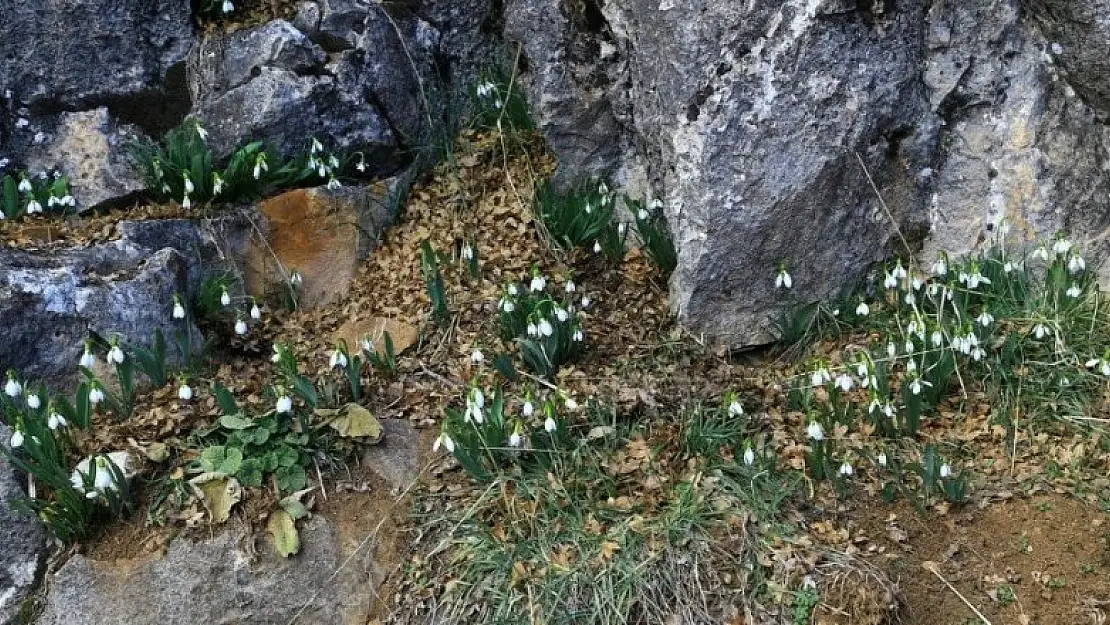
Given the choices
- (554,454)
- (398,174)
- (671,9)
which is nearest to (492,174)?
(398,174)

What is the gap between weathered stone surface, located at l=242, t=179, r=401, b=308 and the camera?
4.54 metres

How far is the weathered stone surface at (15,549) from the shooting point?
3.31m

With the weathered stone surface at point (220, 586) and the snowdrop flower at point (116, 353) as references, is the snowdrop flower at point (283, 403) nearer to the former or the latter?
the weathered stone surface at point (220, 586)

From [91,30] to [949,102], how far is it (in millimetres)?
4195

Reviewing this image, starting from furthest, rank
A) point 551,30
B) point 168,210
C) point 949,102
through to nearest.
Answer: point 551,30, point 168,210, point 949,102

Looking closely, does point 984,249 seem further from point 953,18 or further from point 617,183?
point 617,183

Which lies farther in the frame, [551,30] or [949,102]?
[551,30]

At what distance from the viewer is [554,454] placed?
346cm

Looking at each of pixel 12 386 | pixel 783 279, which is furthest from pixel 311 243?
pixel 783 279

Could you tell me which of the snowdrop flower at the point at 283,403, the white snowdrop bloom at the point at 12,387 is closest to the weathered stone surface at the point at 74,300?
the white snowdrop bloom at the point at 12,387

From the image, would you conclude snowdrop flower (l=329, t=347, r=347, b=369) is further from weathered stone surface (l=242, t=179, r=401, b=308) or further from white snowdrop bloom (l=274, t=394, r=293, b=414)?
weathered stone surface (l=242, t=179, r=401, b=308)

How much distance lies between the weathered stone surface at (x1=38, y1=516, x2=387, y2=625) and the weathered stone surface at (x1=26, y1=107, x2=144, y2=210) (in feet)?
6.39

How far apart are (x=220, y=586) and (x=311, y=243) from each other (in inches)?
72.7

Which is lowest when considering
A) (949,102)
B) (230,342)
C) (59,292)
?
(230,342)
